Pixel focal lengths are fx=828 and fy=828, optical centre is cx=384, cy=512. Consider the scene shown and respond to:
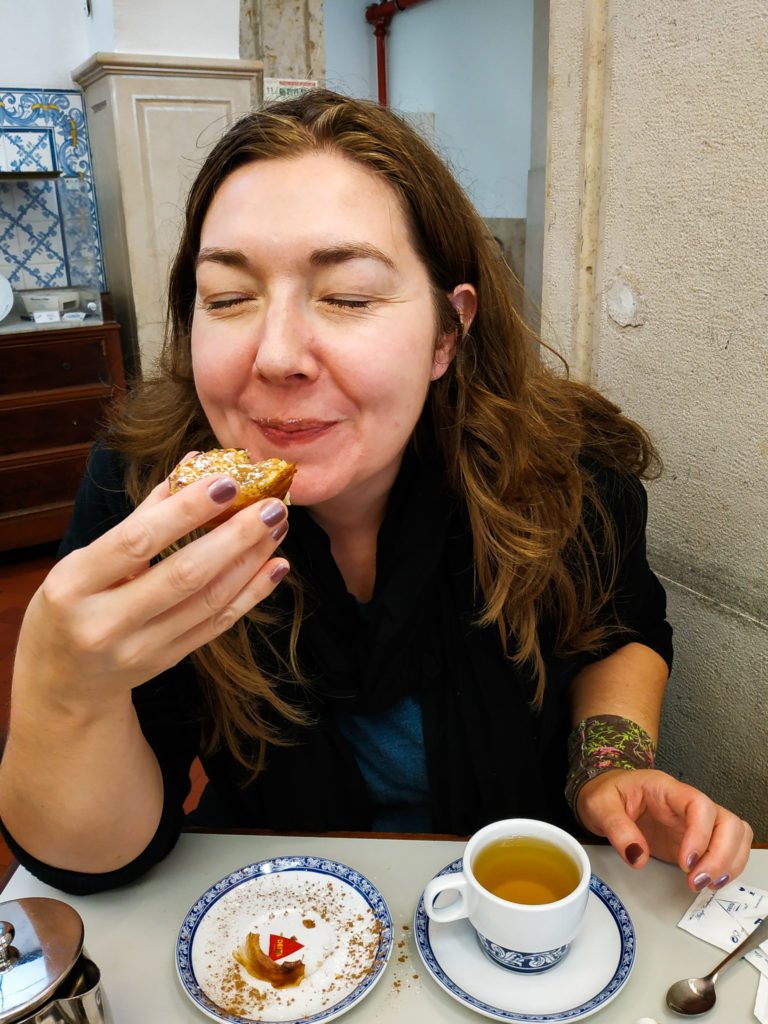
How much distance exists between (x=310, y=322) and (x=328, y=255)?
0.09m

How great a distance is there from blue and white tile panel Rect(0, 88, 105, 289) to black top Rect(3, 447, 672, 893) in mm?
3491

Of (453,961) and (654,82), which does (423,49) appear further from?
(453,961)

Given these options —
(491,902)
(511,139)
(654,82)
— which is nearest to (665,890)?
(491,902)

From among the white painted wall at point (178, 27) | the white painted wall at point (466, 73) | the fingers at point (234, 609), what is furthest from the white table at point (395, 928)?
the white painted wall at point (466, 73)

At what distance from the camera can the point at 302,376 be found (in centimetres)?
104

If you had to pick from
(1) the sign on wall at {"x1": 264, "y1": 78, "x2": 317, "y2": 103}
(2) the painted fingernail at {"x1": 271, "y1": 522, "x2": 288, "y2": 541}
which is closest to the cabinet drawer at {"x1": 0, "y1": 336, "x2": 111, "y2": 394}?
(1) the sign on wall at {"x1": 264, "y1": 78, "x2": 317, "y2": 103}

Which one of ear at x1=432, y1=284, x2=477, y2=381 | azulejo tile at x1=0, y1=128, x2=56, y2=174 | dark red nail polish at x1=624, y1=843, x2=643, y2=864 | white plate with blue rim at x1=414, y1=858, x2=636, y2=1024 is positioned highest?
azulejo tile at x1=0, y1=128, x2=56, y2=174

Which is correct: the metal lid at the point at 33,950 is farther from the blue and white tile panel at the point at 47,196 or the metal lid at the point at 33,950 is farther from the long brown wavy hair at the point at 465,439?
the blue and white tile panel at the point at 47,196

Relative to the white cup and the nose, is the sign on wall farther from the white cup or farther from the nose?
the white cup

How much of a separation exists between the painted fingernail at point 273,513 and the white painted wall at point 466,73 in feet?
17.5

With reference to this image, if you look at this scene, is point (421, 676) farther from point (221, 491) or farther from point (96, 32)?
point (96, 32)

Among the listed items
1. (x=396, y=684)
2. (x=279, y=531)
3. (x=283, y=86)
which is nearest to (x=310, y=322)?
(x=279, y=531)

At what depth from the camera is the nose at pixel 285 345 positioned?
1.01 m

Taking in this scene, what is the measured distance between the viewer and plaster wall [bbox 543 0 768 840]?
4.42 feet
